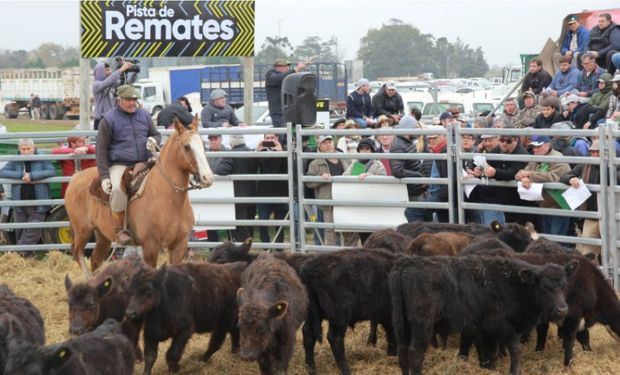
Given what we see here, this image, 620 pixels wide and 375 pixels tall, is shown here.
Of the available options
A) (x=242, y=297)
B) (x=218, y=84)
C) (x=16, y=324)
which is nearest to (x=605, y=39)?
(x=242, y=297)

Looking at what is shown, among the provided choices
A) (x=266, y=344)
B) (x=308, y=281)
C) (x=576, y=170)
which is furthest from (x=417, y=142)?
(x=266, y=344)

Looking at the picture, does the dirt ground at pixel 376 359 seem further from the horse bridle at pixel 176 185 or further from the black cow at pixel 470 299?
the horse bridle at pixel 176 185

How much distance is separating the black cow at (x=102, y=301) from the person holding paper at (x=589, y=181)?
16.2ft

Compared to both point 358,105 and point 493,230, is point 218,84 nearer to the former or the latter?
point 358,105

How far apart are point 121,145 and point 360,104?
846 cm

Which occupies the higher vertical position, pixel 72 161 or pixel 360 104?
pixel 360 104

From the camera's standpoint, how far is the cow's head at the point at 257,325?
7734mm

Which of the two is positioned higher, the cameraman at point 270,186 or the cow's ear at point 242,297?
the cameraman at point 270,186

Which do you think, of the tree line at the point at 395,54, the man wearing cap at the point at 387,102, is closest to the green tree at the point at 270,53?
the tree line at the point at 395,54

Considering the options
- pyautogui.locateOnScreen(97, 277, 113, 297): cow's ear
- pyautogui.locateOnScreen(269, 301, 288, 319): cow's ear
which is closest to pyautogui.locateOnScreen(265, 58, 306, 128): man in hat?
pyautogui.locateOnScreen(97, 277, 113, 297): cow's ear

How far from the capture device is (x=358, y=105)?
64.4 ft

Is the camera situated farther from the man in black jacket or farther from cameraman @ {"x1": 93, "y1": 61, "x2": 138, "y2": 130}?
the man in black jacket

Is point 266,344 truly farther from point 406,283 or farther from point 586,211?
point 586,211

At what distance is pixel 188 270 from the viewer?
9.10 metres
